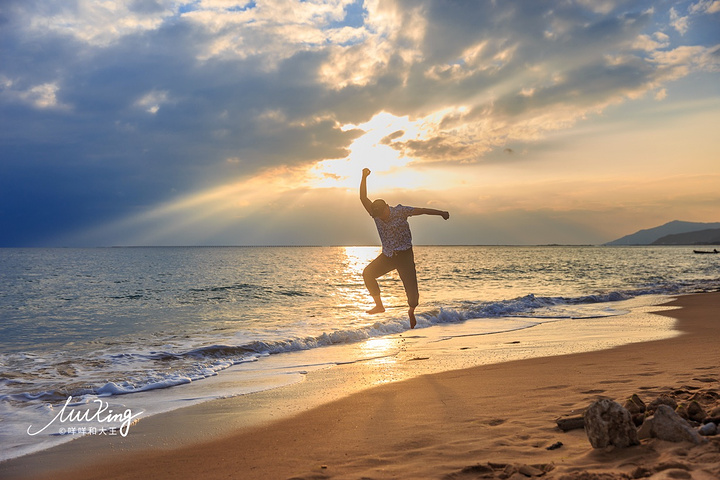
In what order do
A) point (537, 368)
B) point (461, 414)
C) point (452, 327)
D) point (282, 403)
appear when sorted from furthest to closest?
point (452, 327) → point (537, 368) → point (282, 403) → point (461, 414)

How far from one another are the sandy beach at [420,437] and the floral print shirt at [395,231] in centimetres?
241

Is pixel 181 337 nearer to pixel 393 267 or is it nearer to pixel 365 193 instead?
pixel 393 267

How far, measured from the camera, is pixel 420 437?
5.22 meters

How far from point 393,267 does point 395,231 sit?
26.8 inches

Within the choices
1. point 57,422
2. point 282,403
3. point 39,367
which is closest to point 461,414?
point 282,403

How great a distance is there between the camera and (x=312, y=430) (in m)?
5.87

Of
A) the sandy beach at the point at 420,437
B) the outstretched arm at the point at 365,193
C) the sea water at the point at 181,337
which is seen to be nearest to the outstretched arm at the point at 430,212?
the outstretched arm at the point at 365,193

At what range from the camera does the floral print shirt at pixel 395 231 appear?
9.54 m

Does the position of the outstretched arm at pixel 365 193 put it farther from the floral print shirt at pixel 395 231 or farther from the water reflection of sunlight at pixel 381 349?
the water reflection of sunlight at pixel 381 349

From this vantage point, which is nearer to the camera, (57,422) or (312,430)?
(312,430)

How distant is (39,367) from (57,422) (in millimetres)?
4921

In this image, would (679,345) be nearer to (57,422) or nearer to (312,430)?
(312,430)

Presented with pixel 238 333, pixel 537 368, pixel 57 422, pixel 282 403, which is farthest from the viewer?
pixel 238 333

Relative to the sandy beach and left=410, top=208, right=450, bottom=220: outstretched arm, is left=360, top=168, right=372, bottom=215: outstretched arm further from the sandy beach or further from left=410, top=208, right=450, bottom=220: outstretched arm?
the sandy beach
